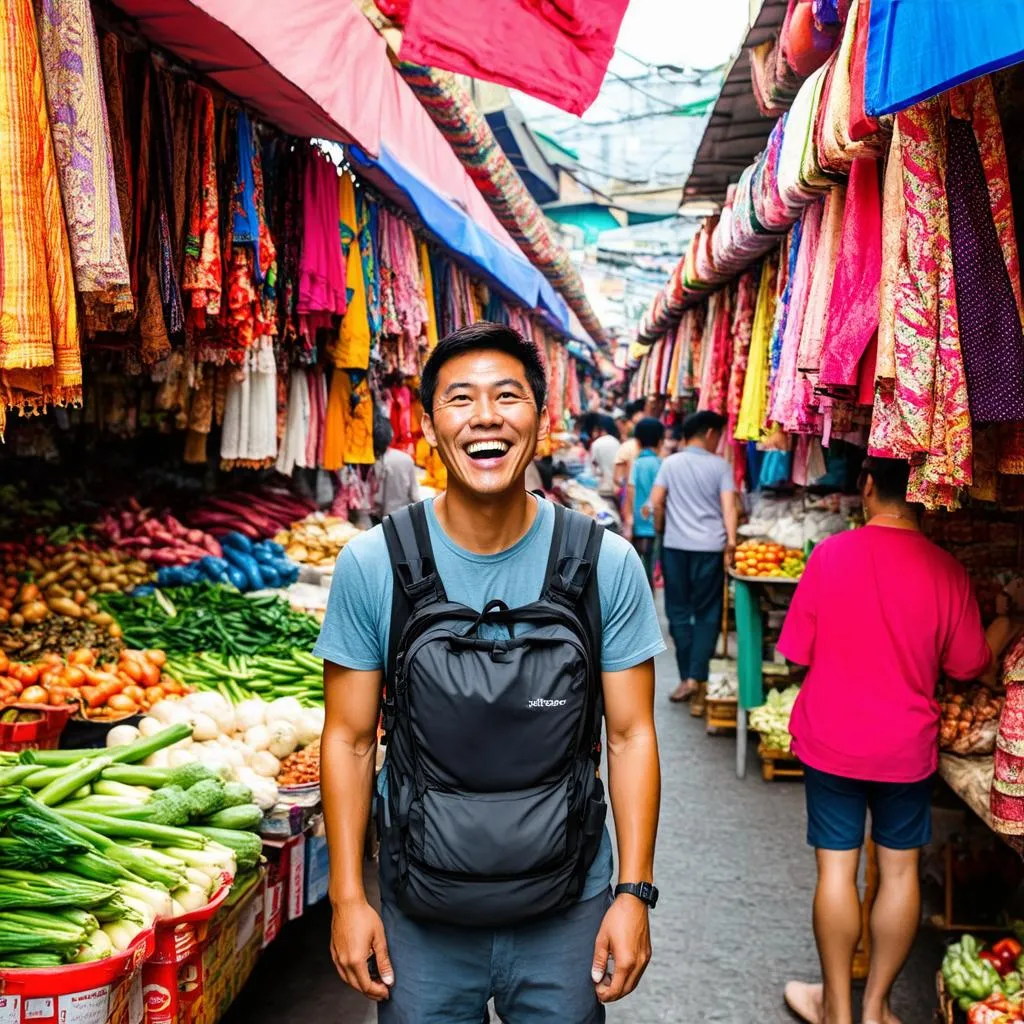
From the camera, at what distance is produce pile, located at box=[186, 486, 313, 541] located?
725 cm

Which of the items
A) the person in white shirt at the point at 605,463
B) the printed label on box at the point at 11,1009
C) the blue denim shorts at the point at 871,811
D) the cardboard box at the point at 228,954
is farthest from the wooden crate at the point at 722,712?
the person in white shirt at the point at 605,463

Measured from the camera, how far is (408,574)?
6.57 ft

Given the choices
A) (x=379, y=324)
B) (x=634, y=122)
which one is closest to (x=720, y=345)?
(x=379, y=324)

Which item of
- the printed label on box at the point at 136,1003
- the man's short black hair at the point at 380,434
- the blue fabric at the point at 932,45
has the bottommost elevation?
the printed label on box at the point at 136,1003

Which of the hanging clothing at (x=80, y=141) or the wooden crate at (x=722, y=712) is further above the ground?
the hanging clothing at (x=80, y=141)

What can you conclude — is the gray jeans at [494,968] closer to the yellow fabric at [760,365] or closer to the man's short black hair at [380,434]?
the yellow fabric at [760,365]

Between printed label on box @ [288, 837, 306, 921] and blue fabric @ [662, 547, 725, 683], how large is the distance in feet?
14.1

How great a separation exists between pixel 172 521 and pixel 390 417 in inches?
89.5

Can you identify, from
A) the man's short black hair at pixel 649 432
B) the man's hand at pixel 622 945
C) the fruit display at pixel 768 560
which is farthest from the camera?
the man's short black hair at pixel 649 432

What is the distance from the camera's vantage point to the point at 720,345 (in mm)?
6895

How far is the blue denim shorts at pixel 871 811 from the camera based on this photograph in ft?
10.8

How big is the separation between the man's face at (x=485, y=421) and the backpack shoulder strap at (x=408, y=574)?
145 millimetres

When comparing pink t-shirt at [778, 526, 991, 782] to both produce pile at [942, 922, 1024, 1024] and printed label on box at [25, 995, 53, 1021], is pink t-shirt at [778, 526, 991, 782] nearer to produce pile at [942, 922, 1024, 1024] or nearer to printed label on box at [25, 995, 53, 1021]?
produce pile at [942, 922, 1024, 1024]

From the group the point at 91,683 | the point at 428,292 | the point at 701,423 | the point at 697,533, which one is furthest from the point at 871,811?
the point at 428,292
